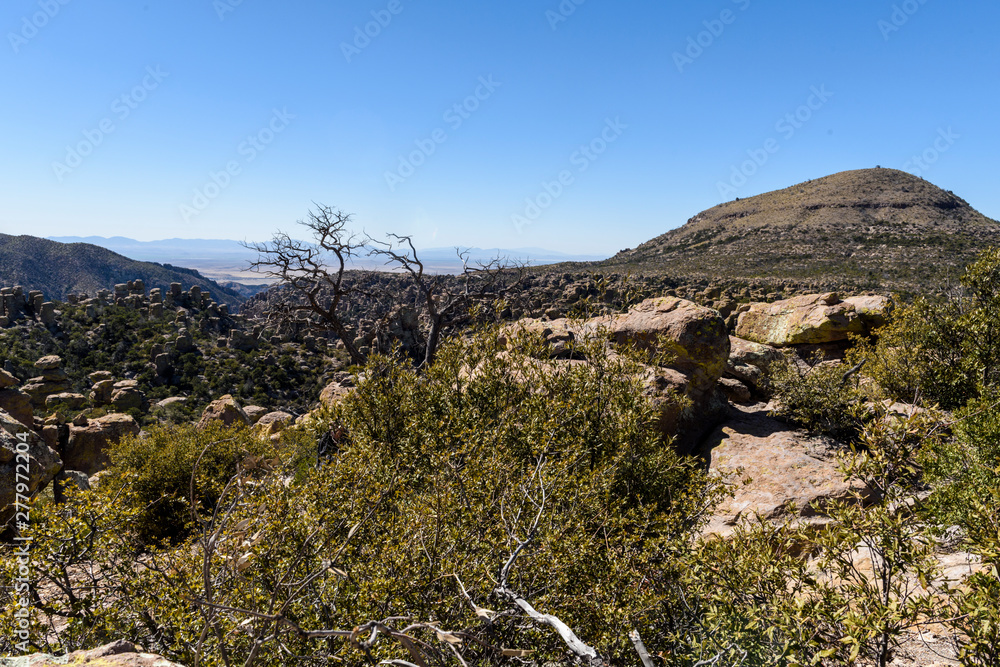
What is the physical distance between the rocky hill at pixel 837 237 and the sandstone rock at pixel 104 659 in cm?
6392

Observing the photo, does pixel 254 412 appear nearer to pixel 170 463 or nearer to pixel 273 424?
pixel 273 424

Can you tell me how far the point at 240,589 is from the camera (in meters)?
4.80

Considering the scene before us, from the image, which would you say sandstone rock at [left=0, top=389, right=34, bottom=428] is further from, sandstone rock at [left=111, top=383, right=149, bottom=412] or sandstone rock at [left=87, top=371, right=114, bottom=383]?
sandstone rock at [left=87, top=371, right=114, bottom=383]

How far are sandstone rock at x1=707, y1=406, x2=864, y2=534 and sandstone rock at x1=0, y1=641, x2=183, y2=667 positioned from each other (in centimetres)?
927

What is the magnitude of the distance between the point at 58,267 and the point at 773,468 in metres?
173

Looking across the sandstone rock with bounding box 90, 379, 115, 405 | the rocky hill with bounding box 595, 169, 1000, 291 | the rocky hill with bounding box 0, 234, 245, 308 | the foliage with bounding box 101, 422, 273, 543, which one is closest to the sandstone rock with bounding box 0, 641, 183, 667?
the foliage with bounding box 101, 422, 273, 543

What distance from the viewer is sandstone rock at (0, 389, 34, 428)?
62.4 ft

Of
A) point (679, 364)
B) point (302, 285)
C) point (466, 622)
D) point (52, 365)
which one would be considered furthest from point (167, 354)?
point (466, 622)

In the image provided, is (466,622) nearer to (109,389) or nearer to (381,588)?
(381,588)

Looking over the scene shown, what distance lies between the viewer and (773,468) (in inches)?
489

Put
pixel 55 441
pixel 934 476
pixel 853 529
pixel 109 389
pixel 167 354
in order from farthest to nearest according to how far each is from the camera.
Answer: pixel 167 354
pixel 109 389
pixel 55 441
pixel 934 476
pixel 853 529

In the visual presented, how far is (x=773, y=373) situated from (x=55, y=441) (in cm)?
2966

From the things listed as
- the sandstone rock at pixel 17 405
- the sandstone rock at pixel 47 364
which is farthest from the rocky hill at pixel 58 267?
the sandstone rock at pixel 17 405

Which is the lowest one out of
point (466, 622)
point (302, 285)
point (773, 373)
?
point (466, 622)
